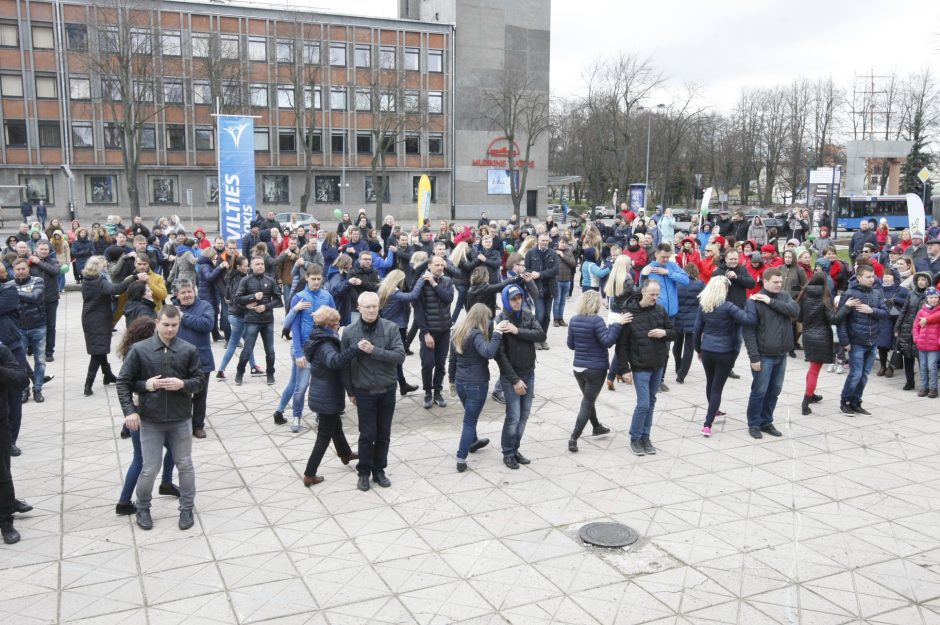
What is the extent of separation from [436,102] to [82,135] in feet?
74.9

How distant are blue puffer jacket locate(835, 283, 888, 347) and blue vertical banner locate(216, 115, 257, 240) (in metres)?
15.0

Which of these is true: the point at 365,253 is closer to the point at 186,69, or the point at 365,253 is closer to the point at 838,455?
the point at 838,455

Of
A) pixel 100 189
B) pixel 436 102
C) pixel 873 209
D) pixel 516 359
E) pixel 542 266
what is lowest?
pixel 516 359

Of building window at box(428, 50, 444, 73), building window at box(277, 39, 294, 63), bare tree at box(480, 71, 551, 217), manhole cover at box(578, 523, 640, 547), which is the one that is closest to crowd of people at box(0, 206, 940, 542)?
manhole cover at box(578, 523, 640, 547)

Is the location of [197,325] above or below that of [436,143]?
below

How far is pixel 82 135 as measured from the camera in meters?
48.2

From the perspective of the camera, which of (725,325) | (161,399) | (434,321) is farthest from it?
(434,321)

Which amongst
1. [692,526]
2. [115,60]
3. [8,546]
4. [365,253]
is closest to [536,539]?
[692,526]

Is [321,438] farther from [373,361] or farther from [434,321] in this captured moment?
[434,321]

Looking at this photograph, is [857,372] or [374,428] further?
[857,372]

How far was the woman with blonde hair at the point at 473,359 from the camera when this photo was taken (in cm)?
737

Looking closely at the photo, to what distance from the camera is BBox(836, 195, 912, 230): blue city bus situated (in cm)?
4209

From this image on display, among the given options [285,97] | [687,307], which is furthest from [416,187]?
[687,307]

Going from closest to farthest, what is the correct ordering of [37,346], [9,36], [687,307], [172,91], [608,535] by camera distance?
1. [608,535]
2. [37,346]
3. [687,307]
4. [9,36]
5. [172,91]
